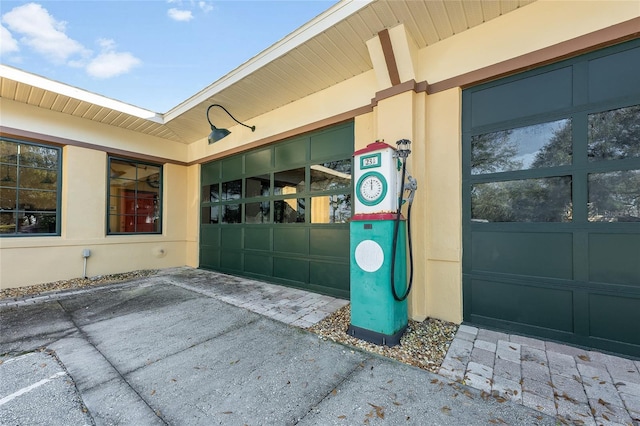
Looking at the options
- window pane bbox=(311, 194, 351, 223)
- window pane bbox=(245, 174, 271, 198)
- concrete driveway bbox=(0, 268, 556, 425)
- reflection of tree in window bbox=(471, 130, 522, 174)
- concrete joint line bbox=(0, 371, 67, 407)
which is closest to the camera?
concrete driveway bbox=(0, 268, 556, 425)

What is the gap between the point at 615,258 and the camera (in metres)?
2.20

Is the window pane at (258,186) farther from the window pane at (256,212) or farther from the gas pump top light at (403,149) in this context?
the gas pump top light at (403,149)

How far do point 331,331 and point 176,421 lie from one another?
5.04 feet

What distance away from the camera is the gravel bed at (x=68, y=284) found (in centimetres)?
409

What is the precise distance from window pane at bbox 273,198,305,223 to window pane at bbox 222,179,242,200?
1.23 m

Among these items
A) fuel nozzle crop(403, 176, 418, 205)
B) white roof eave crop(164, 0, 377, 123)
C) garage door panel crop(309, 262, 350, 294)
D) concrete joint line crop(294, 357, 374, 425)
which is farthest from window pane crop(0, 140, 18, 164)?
fuel nozzle crop(403, 176, 418, 205)

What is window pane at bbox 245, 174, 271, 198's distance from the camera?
192 inches

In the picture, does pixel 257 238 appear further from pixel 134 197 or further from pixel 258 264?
pixel 134 197

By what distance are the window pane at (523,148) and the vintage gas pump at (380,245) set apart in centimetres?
96

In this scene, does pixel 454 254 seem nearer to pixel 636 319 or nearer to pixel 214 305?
pixel 636 319

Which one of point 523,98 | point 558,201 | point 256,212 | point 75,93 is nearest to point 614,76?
point 523,98

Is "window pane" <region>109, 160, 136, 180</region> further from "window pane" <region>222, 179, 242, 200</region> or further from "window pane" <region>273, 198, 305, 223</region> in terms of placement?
"window pane" <region>273, 198, 305, 223</region>

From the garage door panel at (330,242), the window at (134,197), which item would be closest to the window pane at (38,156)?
the window at (134,197)

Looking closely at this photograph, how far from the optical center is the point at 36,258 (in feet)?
14.8
